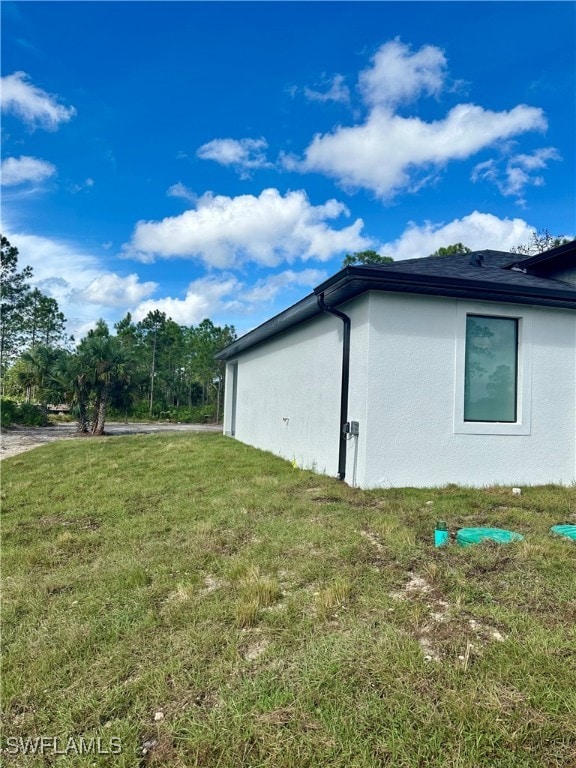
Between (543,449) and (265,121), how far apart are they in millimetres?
10802

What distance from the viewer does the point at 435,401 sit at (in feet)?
19.5

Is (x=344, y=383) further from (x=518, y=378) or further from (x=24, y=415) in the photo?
(x=24, y=415)

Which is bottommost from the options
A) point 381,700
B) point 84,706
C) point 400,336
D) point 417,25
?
point 84,706

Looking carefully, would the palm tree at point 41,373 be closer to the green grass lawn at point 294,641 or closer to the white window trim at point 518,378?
the green grass lawn at point 294,641

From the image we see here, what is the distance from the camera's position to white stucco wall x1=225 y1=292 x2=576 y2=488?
19.1 ft

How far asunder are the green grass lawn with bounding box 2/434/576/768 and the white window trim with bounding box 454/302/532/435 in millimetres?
1425

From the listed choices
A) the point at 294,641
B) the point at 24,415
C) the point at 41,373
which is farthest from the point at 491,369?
the point at 24,415

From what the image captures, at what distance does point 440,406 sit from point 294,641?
4.25 m

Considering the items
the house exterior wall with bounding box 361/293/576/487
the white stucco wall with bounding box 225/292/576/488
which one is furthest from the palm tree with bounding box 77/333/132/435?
the house exterior wall with bounding box 361/293/576/487

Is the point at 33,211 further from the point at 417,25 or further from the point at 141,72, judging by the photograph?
the point at 417,25

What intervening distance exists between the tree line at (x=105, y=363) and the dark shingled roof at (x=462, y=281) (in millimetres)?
10731

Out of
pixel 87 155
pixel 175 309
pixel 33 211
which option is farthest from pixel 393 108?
pixel 175 309

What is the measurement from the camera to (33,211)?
978 cm

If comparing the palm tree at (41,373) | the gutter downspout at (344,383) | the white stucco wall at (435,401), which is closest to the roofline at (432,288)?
the white stucco wall at (435,401)
